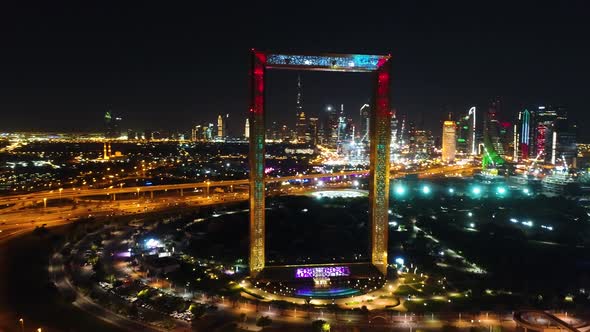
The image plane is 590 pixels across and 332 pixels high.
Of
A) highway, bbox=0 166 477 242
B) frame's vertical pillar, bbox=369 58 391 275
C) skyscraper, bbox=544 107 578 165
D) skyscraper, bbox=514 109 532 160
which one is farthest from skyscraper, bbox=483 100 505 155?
frame's vertical pillar, bbox=369 58 391 275

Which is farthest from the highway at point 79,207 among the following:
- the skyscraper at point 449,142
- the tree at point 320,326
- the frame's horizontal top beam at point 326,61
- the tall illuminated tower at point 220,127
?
the tall illuminated tower at point 220,127

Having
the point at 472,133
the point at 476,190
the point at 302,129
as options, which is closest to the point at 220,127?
the point at 302,129

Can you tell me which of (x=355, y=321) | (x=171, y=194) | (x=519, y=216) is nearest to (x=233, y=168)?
(x=171, y=194)

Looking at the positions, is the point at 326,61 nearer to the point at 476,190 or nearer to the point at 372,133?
the point at 372,133

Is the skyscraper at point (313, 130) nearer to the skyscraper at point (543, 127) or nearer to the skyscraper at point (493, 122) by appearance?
the skyscraper at point (493, 122)

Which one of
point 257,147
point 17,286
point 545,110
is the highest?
point 545,110

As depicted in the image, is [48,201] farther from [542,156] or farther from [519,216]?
[542,156]

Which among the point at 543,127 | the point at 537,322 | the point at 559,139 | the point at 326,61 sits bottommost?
the point at 537,322
